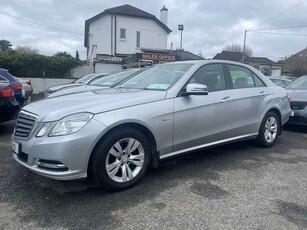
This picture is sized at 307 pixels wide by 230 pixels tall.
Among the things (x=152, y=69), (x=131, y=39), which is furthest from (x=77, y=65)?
(x=152, y=69)

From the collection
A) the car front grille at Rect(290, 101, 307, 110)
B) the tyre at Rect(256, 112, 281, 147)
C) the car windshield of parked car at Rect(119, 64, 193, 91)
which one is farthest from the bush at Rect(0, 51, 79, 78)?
the tyre at Rect(256, 112, 281, 147)

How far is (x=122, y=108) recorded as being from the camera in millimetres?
3393

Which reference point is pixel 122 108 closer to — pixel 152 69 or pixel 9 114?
pixel 152 69

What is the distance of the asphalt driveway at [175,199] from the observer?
2.81m

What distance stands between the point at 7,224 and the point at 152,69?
3132 mm

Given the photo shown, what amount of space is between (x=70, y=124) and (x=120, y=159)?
2.36 feet

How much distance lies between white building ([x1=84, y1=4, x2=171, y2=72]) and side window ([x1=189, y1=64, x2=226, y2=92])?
87.2ft

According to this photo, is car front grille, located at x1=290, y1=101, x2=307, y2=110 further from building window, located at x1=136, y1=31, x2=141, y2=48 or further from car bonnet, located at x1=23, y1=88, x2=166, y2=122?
building window, located at x1=136, y1=31, x2=141, y2=48

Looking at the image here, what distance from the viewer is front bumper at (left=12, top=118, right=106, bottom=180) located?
300 centimetres

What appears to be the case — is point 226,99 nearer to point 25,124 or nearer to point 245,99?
point 245,99

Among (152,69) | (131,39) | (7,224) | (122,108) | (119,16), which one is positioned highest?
(119,16)

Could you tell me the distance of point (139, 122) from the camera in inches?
136

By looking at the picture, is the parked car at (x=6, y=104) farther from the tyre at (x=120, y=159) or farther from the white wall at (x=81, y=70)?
the white wall at (x=81, y=70)

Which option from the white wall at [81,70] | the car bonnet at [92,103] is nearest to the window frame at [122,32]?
the white wall at [81,70]
